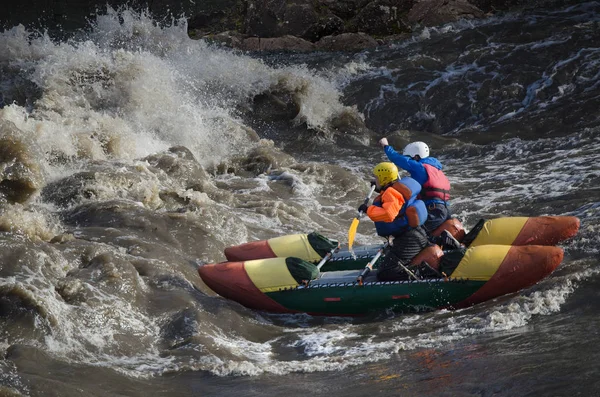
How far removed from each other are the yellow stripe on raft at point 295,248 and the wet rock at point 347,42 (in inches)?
458

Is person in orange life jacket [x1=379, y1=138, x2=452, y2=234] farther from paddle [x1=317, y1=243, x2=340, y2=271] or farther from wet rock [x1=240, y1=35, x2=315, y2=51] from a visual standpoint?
wet rock [x1=240, y1=35, x2=315, y2=51]

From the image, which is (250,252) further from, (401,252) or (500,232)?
(500,232)

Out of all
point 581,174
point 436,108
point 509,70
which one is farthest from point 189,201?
point 509,70

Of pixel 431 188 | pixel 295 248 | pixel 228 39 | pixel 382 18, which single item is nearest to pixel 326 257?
pixel 295 248

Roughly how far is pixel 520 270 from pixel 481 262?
33 cm

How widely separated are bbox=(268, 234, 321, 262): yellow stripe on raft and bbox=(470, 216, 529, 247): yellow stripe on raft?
150 cm

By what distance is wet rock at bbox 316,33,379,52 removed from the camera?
62.5 feet

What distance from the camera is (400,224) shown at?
7.23m

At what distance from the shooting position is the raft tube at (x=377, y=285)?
6.80 m

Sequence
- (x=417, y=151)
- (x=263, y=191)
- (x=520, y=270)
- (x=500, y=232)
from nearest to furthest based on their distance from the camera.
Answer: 1. (x=520, y=270)
2. (x=500, y=232)
3. (x=417, y=151)
4. (x=263, y=191)

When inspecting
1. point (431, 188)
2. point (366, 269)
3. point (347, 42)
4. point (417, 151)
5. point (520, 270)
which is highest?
point (347, 42)

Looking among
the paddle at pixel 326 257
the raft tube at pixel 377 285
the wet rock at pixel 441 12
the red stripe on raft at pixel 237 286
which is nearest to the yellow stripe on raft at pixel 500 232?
the raft tube at pixel 377 285

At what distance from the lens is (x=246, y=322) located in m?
7.05

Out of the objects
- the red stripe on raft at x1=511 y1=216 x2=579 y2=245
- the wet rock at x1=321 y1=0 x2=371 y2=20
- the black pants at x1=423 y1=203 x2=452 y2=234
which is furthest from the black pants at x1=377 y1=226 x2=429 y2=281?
the wet rock at x1=321 y1=0 x2=371 y2=20
